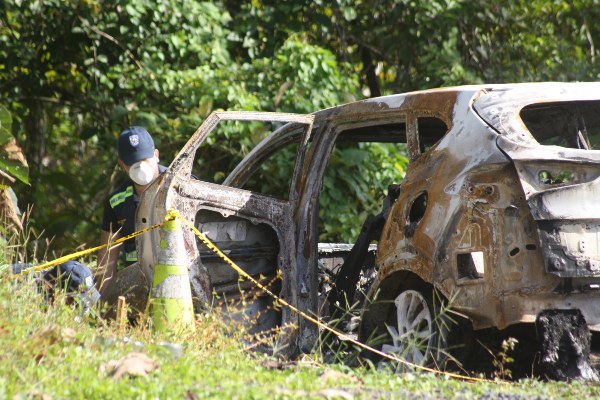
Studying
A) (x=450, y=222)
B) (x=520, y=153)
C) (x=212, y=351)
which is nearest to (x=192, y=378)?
(x=212, y=351)

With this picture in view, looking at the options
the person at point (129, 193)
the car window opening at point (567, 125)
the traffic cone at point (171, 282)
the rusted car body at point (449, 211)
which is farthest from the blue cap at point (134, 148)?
the car window opening at point (567, 125)

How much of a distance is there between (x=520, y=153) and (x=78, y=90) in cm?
896

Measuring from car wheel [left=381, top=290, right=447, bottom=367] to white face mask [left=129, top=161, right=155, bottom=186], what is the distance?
6.15ft

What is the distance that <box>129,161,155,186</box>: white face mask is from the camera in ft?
21.5

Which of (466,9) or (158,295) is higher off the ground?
(466,9)

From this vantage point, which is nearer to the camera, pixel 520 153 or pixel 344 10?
pixel 520 153

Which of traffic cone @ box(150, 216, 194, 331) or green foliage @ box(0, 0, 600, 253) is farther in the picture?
green foliage @ box(0, 0, 600, 253)

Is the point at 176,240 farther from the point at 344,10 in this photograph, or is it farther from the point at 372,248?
the point at 344,10

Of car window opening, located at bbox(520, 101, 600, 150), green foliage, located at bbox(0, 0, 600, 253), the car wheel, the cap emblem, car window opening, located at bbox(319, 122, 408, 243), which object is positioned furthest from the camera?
green foliage, located at bbox(0, 0, 600, 253)

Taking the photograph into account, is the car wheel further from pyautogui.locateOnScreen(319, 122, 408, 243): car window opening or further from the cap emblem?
pyautogui.locateOnScreen(319, 122, 408, 243): car window opening

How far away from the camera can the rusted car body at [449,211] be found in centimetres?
511

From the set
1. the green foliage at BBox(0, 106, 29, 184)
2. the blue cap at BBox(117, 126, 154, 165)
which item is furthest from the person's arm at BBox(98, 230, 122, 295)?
the green foliage at BBox(0, 106, 29, 184)

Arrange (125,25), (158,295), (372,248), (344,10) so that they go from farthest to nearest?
(344,10), (125,25), (372,248), (158,295)

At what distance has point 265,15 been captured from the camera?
12234mm
